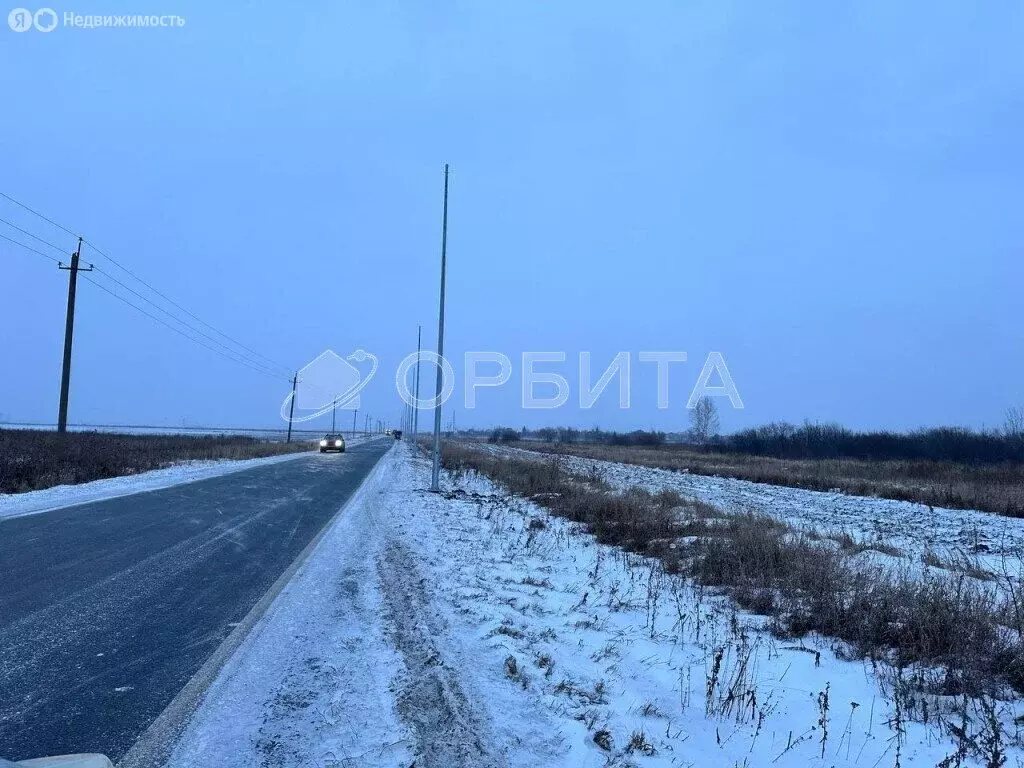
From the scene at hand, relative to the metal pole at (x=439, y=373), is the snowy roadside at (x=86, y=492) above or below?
below

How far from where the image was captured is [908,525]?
52.0 ft

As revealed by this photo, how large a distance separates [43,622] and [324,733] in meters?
3.51

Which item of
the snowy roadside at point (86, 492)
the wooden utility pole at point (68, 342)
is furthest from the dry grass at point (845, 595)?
the wooden utility pole at point (68, 342)

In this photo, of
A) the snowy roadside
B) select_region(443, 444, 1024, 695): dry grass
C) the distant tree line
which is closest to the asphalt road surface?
the snowy roadside

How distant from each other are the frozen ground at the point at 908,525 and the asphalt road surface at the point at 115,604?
8.37m

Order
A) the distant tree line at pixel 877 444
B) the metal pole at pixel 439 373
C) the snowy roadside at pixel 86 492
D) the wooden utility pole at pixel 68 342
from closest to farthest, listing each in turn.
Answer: the snowy roadside at pixel 86 492, the metal pole at pixel 439 373, the wooden utility pole at pixel 68 342, the distant tree line at pixel 877 444

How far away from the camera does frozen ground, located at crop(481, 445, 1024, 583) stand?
403 inches

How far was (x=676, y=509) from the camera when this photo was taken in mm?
14672

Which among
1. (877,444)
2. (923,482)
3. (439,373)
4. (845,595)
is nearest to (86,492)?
(439,373)

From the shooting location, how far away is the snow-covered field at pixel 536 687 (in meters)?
3.50

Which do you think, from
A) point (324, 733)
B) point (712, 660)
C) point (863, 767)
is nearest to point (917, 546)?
point (712, 660)

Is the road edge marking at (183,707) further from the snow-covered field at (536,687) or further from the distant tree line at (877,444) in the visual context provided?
the distant tree line at (877,444)

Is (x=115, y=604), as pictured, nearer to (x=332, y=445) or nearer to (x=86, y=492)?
(x=86, y=492)

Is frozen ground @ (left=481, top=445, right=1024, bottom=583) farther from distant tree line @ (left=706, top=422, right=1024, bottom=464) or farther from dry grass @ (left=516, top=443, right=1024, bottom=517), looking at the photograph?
distant tree line @ (left=706, top=422, right=1024, bottom=464)
